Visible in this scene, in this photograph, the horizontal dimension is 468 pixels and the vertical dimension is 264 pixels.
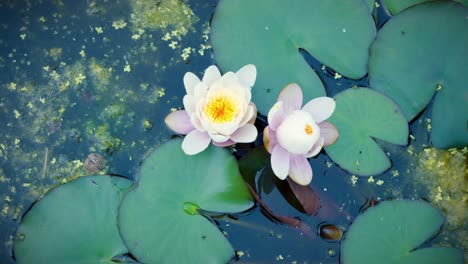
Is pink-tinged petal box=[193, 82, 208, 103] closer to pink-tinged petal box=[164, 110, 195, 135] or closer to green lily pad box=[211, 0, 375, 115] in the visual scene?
pink-tinged petal box=[164, 110, 195, 135]

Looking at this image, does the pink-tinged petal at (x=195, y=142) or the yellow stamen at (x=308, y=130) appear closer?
the yellow stamen at (x=308, y=130)

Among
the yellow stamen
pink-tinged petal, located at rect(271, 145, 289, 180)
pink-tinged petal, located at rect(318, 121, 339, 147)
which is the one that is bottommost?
pink-tinged petal, located at rect(271, 145, 289, 180)

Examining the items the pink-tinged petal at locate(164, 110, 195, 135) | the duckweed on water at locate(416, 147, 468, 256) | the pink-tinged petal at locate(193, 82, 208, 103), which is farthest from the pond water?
the pink-tinged petal at locate(193, 82, 208, 103)

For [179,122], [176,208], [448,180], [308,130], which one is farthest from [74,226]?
[448,180]

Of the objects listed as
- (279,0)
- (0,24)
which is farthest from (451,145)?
(0,24)

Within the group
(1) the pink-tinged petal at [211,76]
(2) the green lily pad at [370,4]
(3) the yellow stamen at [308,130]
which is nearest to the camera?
(3) the yellow stamen at [308,130]

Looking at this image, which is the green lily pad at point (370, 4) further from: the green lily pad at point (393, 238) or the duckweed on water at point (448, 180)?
the green lily pad at point (393, 238)

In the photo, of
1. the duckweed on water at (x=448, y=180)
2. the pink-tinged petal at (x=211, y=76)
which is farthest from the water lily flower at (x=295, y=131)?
the duckweed on water at (x=448, y=180)
